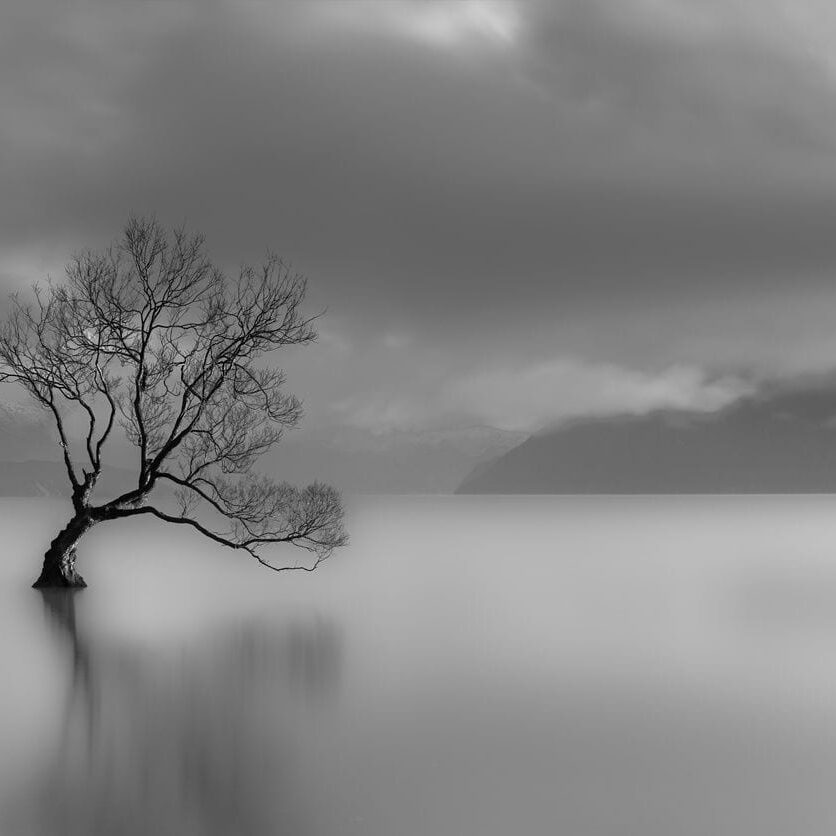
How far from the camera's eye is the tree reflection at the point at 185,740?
32.9 ft

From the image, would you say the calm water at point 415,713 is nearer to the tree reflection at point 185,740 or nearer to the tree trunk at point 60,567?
the tree reflection at point 185,740

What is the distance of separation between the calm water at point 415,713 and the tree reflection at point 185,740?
0.14ft

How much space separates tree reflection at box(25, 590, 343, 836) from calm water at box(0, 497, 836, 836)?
0.04m

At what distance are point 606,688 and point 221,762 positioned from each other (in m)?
8.10

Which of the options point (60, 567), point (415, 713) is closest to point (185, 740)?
point (415, 713)

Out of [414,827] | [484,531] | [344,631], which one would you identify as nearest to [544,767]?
[414,827]

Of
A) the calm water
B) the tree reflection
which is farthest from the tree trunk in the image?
the tree reflection

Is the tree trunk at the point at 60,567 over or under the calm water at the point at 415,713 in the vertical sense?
over

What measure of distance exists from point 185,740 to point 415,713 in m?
3.63

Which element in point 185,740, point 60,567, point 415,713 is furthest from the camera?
point 60,567

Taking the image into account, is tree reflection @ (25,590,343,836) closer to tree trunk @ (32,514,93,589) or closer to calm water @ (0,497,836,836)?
calm water @ (0,497,836,836)

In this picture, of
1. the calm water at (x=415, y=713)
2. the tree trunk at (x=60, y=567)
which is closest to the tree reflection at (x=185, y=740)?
the calm water at (x=415, y=713)

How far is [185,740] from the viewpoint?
13.2 metres

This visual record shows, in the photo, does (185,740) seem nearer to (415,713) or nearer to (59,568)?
(415,713)
